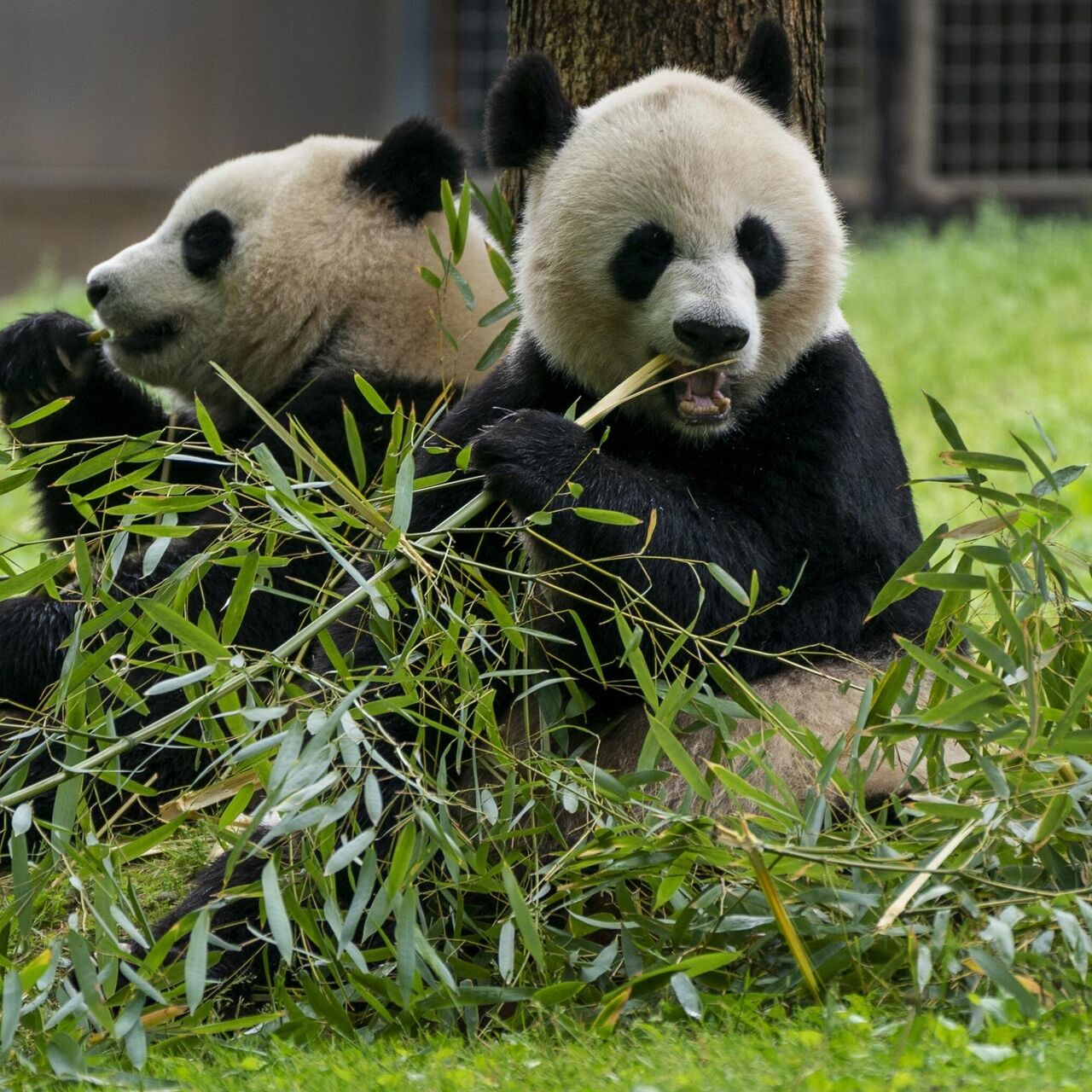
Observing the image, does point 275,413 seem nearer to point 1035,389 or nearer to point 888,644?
point 888,644

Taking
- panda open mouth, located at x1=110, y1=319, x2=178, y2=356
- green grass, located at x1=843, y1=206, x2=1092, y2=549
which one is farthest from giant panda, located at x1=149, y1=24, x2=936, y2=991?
green grass, located at x1=843, y1=206, x2=1092, y2=549

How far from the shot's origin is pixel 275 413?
13.4ft

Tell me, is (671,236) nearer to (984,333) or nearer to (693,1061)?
(693,1061)

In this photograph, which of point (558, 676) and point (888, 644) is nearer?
point (558, 676)

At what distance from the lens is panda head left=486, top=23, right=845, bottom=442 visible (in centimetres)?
303

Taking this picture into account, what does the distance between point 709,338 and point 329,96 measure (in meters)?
11.4

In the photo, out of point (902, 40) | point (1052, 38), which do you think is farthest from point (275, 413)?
point (1052, 38)

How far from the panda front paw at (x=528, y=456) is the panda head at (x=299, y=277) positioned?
118 cm

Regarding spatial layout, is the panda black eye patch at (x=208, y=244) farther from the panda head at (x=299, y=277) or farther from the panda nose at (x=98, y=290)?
the panda nose at (x=98, y=290)

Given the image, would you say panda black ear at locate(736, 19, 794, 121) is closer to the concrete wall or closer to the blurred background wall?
the blurred background wall

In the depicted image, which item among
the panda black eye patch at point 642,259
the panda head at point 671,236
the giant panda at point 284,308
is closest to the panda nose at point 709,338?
the panda head at point 671,236

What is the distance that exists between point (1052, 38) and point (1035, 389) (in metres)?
6.98

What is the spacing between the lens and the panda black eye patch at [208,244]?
13.9 ft

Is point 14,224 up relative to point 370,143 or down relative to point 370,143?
down
